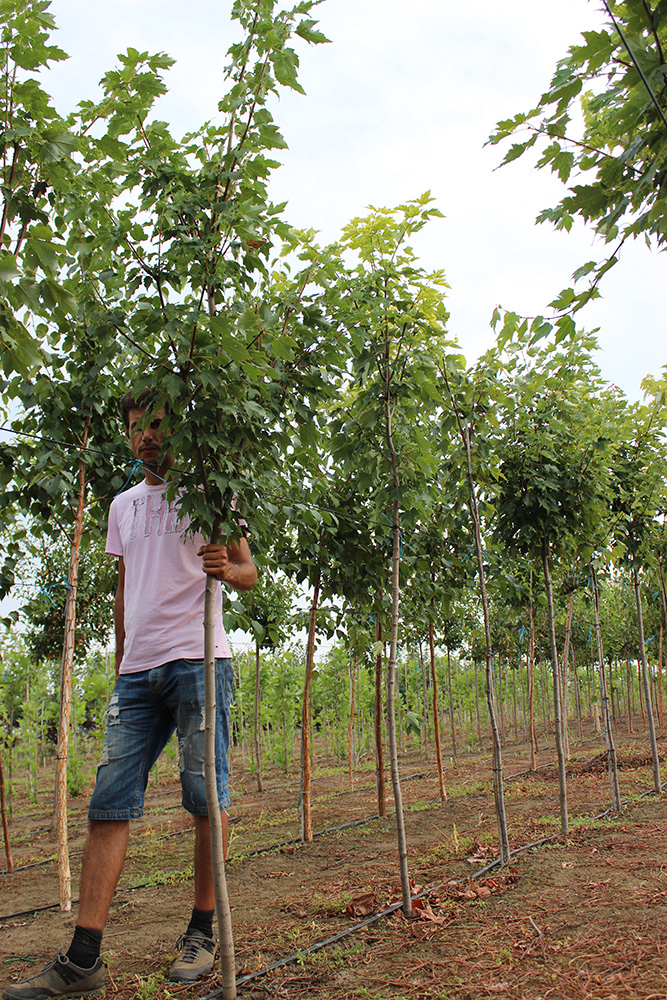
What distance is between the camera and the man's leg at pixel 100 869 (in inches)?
94.2

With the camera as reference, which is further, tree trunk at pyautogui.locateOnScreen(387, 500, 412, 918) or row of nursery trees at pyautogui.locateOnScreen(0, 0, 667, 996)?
tree trunk at pyautogui.locateOnScreen(387, 500, 412, 918)

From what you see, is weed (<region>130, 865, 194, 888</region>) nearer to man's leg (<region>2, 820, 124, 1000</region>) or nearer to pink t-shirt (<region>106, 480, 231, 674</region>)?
man's leg (<region>2, 820, 124, 1000</region>)

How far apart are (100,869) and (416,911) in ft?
5.42

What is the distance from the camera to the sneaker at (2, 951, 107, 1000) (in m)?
2.25

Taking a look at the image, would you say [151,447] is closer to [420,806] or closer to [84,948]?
[84,948]

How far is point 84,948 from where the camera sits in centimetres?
236

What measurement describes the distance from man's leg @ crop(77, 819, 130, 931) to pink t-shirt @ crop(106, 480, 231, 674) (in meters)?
0.56

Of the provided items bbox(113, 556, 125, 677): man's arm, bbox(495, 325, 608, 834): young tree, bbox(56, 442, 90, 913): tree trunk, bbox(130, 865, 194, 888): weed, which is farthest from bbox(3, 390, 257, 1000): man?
bbox(495, 325, 608, 834): young tree

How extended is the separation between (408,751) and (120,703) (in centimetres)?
1697

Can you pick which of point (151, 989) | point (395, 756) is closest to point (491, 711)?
point (395, 756)

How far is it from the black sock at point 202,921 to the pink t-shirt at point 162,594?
0.91m

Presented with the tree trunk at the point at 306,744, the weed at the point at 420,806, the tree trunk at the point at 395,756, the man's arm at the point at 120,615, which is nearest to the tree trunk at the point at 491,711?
the tree trunk at the point at 395,756

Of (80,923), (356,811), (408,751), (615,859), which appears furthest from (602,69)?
(408,751)

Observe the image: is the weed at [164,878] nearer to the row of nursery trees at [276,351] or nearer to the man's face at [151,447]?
the row of nursery trees at [276,351]
